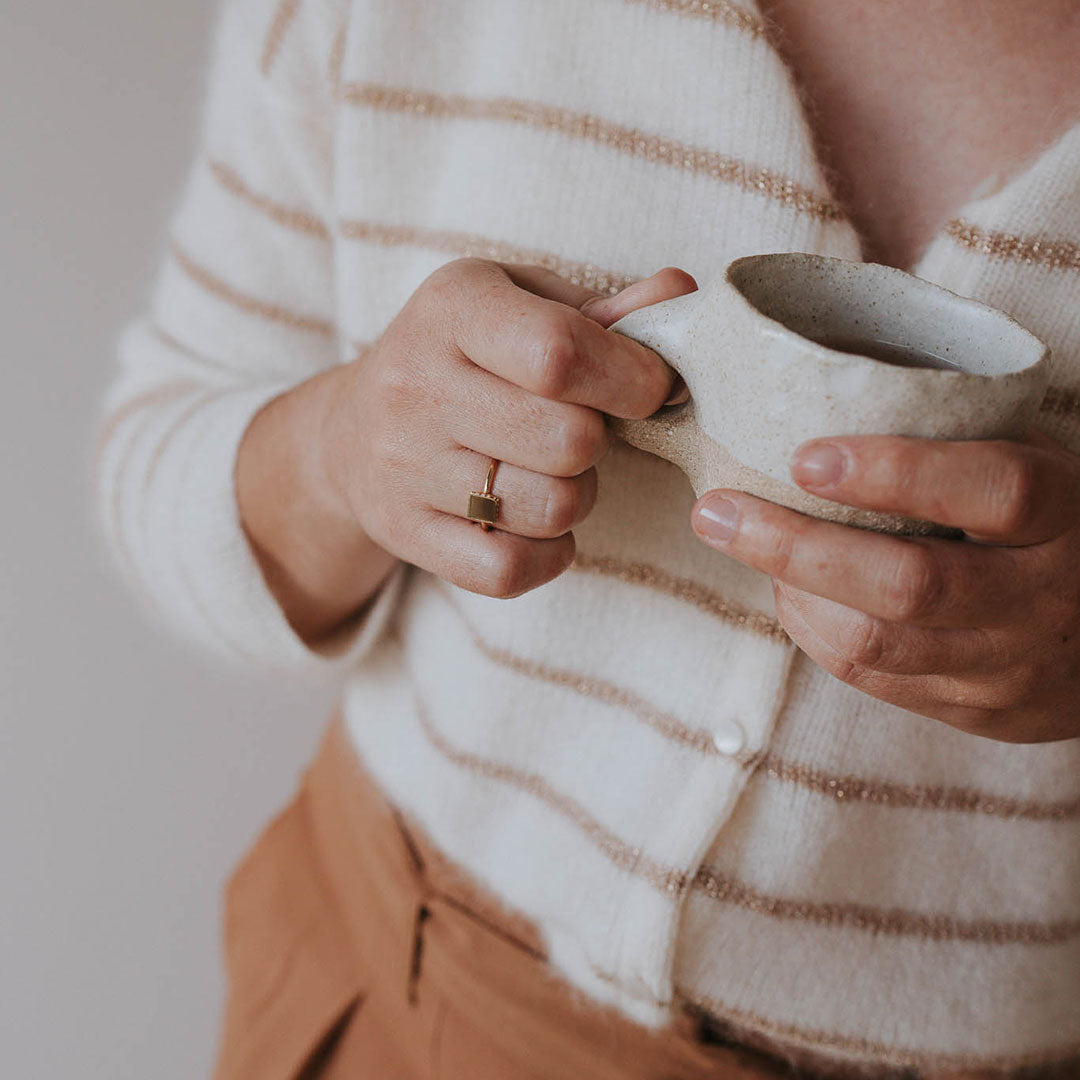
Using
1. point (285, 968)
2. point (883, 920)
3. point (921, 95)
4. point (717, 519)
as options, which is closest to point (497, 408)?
point (717, 519)

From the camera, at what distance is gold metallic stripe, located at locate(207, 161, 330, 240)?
73 centimetres

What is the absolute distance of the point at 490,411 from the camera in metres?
0.46

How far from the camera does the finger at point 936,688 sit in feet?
1.53

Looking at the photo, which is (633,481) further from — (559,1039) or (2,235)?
(2,235)

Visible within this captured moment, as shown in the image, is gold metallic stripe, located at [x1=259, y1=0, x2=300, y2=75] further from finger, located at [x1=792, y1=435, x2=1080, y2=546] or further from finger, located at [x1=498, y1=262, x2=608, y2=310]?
finger, located at [x1=792, y1=435, x2=1080, y2=546]

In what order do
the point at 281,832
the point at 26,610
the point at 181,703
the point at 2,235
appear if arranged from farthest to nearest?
1. the point at 181,703
2. the point at 26,610
3. the point at 2,235
4. the point at 281,832

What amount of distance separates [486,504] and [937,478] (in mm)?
195

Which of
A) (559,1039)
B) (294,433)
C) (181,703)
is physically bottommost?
(181,703)

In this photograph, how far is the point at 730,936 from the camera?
0.63 meters

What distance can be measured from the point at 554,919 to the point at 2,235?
0.87m

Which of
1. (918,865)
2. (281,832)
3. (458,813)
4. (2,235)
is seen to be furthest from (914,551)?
(2,235)

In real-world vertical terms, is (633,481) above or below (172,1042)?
above

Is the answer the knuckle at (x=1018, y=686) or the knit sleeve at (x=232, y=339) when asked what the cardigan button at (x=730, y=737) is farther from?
the knit sleeve at (x=232, y=339)

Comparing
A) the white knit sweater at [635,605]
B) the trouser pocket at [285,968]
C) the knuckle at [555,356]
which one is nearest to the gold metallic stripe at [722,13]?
the white knit sweater at [635,605]
